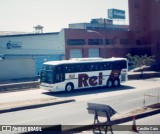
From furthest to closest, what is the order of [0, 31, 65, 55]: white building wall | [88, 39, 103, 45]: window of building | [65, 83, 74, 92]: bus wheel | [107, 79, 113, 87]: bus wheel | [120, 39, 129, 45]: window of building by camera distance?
[120, 39, 129, 45]: window of building < [88, 39, 103, 45]: window of building < [0, 31, 65, 55]: white building wall < [107, 79, 113, 87]: bus wheel < [65, 83, 74, 92]: bus wheel

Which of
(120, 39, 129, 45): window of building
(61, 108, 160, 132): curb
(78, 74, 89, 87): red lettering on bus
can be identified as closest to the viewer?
(61, 108, 160, 132): curb

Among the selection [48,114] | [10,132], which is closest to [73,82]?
[48,114]

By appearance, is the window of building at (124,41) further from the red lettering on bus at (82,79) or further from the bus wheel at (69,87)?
the bus wheel at (69,87)

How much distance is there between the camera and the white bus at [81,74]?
27922mm

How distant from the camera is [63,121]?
16312 mm

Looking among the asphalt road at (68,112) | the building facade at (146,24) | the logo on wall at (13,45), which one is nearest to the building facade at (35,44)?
the logo on wall at (13,45)

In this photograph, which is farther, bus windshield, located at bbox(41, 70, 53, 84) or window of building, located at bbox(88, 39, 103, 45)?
window of building, located at bbox(88, 39, 103, 45)

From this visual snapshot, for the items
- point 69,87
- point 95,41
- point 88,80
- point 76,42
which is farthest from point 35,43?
point 69,87

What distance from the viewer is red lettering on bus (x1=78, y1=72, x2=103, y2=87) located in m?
30.2

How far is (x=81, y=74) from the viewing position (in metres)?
30.0

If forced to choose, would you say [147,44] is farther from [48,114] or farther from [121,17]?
[48,114]

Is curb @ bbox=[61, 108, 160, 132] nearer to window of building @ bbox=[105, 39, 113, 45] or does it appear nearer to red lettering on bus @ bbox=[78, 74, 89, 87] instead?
red lettering on bus @ bbox=[78, 74, 89, 87]

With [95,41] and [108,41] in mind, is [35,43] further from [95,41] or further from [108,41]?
[108,41]

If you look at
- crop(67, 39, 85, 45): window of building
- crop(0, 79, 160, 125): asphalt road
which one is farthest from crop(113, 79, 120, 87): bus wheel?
crop(67, 39, 85, 45): window of building
